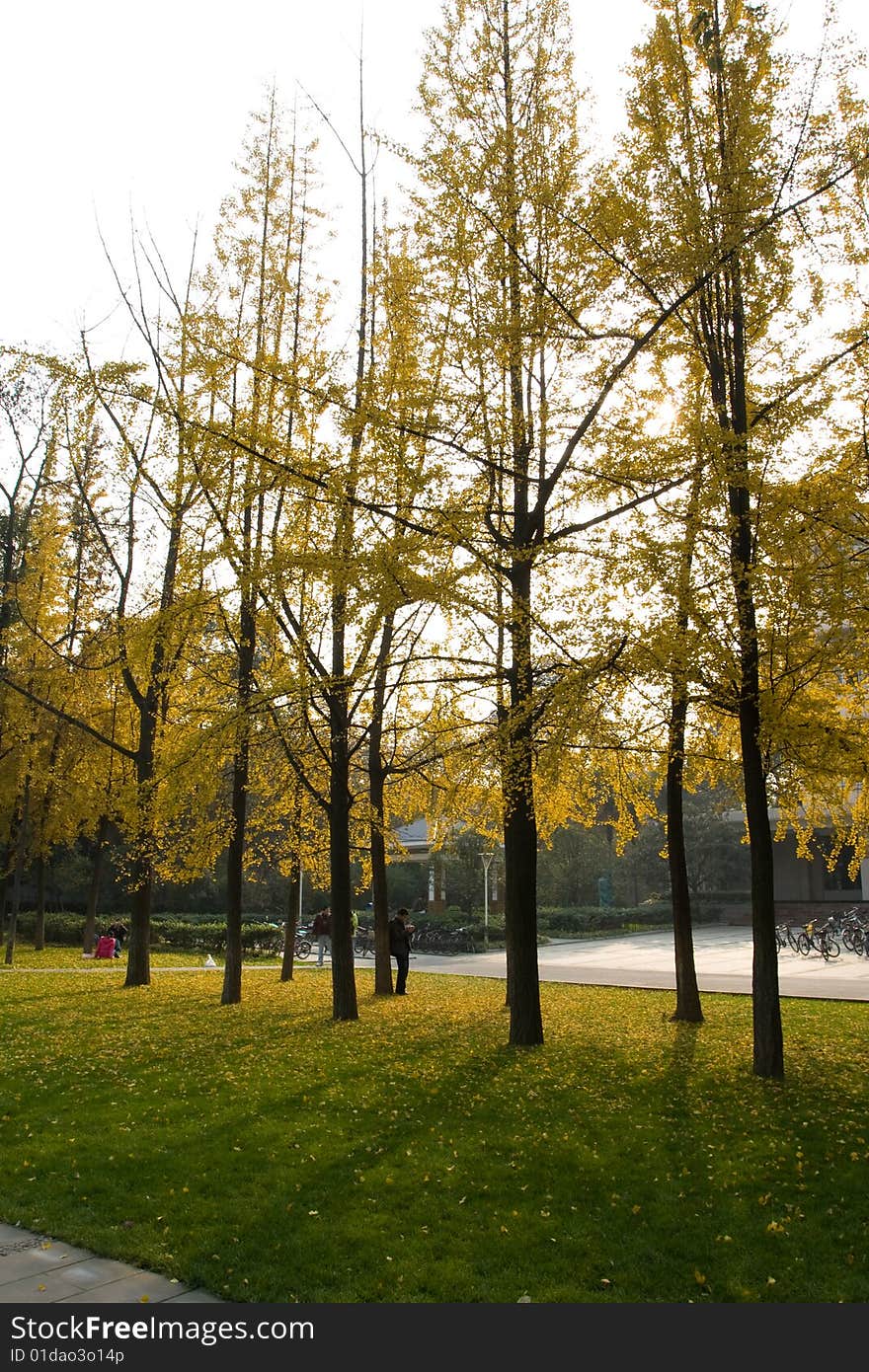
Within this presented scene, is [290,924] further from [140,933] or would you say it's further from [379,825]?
[379,825]

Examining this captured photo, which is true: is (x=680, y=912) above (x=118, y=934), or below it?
above

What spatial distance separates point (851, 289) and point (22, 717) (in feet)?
63.0

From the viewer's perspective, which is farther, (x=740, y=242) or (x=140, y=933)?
(x=140, y=933)

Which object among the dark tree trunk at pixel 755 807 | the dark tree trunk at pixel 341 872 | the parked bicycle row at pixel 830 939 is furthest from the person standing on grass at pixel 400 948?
the parked bicycle row at pixel 830 939

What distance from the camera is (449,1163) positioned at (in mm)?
5977

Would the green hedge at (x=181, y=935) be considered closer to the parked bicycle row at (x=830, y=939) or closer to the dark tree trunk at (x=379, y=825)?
the dark tree trunk at (x=379, y=825)

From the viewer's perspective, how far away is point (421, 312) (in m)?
9.88

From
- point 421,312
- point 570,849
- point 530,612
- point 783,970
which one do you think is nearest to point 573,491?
point 530,612

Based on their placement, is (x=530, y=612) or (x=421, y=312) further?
(x=421, y=312)

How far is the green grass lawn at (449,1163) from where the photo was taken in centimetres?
449

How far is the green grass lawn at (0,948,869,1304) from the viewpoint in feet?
14.7

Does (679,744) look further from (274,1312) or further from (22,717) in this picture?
(22,717)

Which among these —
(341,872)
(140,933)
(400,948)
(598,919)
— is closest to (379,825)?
(341,872)

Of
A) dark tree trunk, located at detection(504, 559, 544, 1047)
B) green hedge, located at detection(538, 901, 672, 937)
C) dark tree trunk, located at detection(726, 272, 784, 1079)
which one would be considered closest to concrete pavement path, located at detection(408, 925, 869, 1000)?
green hedge, located at detection(538, 901, 672, 937)
